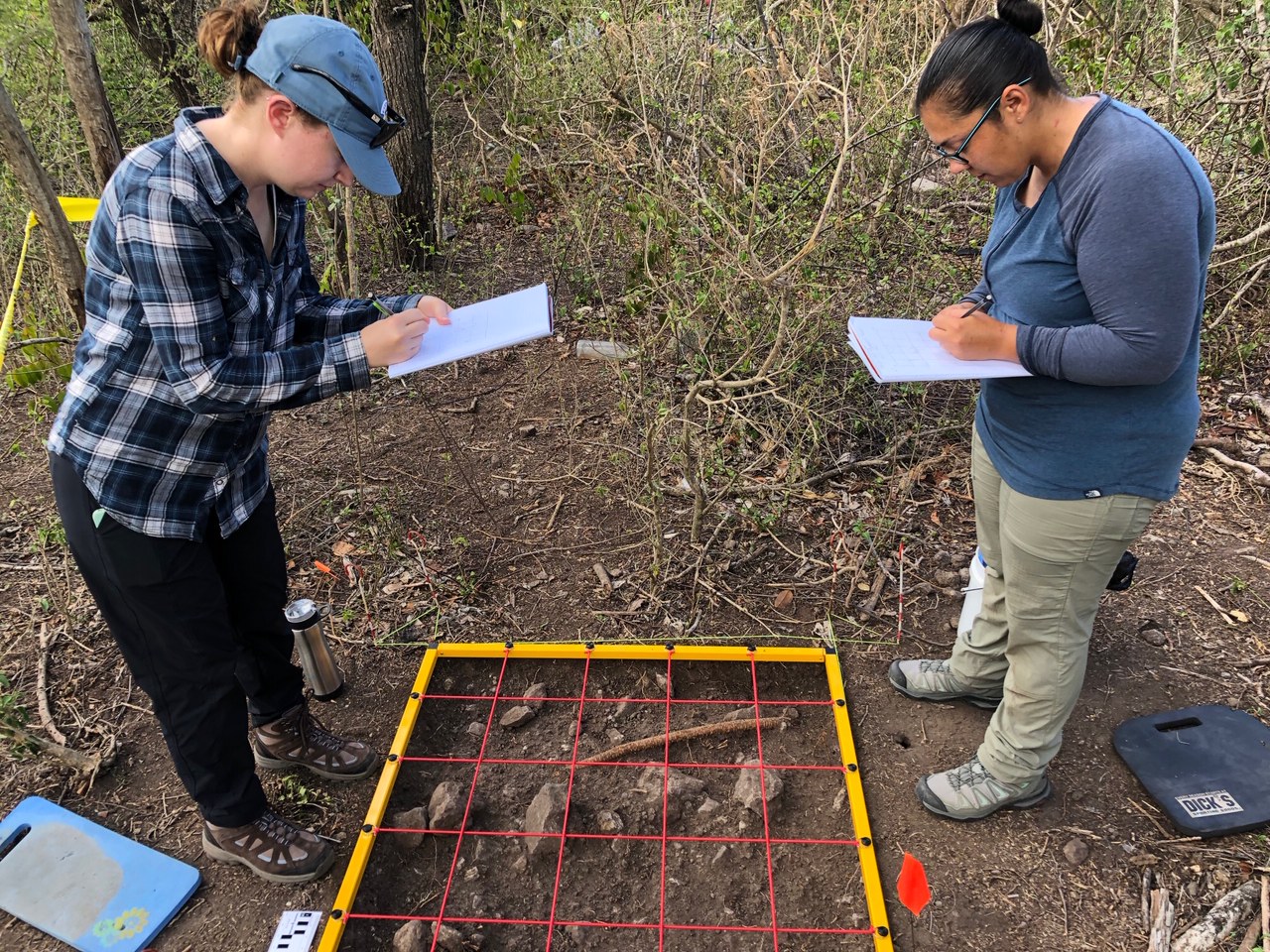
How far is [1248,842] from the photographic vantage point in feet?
6.83

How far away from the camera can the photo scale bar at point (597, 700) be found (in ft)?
6.45

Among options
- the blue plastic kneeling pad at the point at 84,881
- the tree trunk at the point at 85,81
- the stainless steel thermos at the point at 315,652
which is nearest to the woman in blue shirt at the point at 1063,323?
the stainless steel thermos at the point at 315,652

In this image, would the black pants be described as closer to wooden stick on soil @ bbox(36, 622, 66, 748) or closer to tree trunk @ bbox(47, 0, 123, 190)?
wooden stick on soil @ bbox(36, 622, 66, 748)

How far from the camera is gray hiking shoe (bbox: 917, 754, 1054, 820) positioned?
84.9 inches

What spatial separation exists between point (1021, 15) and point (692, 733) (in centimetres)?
200

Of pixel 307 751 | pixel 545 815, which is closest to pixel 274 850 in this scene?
pixel 307 751

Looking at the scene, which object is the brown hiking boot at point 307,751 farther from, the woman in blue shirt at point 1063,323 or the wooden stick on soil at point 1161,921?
the wooden stick on soil at point 1161,921

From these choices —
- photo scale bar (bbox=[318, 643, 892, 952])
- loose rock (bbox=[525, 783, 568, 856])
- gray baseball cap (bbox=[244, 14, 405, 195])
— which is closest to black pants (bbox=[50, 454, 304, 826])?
photo scale bar (bbox=[318, 643, 892, 952])

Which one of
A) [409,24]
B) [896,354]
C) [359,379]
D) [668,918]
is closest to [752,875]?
[668,918]

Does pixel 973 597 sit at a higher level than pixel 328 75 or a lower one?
lower

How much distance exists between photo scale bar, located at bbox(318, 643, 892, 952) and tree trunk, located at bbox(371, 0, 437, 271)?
2798 millimetres

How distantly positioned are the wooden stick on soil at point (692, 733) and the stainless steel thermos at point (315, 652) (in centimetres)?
88

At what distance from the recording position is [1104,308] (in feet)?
4.84

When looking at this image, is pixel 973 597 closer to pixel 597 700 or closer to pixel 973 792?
pixel 973 792
